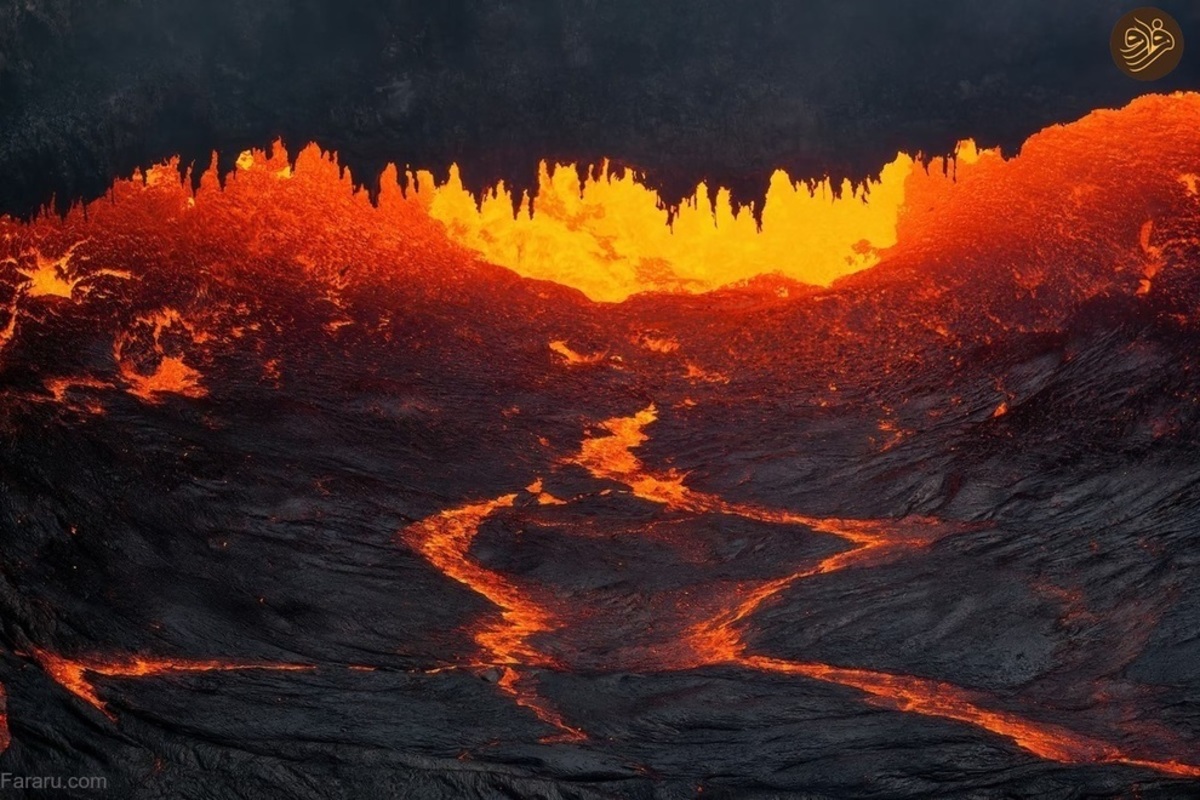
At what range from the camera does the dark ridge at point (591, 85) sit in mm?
14602

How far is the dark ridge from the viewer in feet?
47.9

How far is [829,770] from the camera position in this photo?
14.0m

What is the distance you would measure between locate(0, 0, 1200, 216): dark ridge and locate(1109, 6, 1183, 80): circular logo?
0.37ft

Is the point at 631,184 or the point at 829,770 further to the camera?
the point at 631,184

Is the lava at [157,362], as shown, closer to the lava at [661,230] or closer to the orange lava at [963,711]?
the lava at [661,230]

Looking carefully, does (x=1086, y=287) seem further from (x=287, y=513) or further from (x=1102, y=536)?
(x=287, y=513)

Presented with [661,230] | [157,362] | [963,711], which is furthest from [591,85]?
[963,711]

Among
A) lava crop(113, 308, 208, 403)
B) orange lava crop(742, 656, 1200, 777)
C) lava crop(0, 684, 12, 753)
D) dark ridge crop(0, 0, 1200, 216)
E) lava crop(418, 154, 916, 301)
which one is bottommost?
orange lava crop(742, 656, 1200, 777)

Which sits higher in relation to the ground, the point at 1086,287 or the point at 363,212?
the point at 363,212

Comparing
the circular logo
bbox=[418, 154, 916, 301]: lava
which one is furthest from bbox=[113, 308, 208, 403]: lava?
the circular logo

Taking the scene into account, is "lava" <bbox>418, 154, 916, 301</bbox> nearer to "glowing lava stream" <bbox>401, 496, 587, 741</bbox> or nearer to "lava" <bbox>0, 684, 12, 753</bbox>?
"glowing lava stream" <bbox>401, 496, 587, 741</bbox>

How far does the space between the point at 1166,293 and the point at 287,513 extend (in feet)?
29.4

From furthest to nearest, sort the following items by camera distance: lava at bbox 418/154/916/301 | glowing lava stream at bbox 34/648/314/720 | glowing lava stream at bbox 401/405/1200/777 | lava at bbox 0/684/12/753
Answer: lava at bbox 418/154/916/301 → glowing lava stream at bbox 401/405/1200/777 → glowing lava stream at bbox 34/648/314/720 → lava at bbox 0/684/12/753

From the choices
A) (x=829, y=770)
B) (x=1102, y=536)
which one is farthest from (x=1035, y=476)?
(x=829, y=770)
